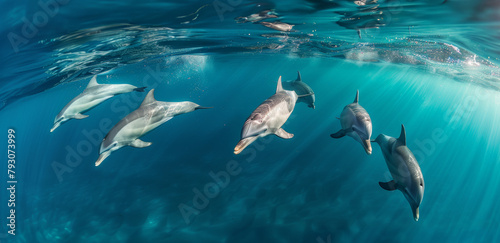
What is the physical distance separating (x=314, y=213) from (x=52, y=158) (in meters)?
27.6

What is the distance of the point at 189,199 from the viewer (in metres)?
10.5

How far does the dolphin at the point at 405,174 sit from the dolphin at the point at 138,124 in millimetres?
4339

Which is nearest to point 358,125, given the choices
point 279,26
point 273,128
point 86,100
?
point 273,128

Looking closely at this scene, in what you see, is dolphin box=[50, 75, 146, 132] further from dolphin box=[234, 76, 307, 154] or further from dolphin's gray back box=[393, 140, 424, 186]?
dolphin's gray back box=[393, 140, 424, 186]

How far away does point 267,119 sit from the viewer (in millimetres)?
3203

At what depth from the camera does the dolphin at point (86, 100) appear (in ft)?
20.2

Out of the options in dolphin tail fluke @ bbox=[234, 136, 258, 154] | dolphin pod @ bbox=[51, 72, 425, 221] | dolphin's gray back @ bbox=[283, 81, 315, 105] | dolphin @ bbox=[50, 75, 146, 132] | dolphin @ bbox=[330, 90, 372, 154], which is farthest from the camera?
dolphin's gray back @ bbox=[283, 81, 315, 105]

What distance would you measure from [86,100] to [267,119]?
5.51 meters

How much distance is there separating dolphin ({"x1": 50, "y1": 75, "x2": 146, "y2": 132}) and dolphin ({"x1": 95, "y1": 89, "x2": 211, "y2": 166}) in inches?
47.0

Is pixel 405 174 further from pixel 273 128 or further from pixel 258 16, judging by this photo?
pixel 258 16

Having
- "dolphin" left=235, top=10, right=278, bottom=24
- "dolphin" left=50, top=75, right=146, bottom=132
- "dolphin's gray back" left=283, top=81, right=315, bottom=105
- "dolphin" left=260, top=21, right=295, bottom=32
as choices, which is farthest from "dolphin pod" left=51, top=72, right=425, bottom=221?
"dolphin" left=260, top=21, right=295, bottom=32

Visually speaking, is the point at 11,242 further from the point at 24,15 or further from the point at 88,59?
the point at 24,15

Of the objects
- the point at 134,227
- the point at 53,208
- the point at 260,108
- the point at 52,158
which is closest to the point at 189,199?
the point at 134,227

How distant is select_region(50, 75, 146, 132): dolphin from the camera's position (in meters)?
6.15
